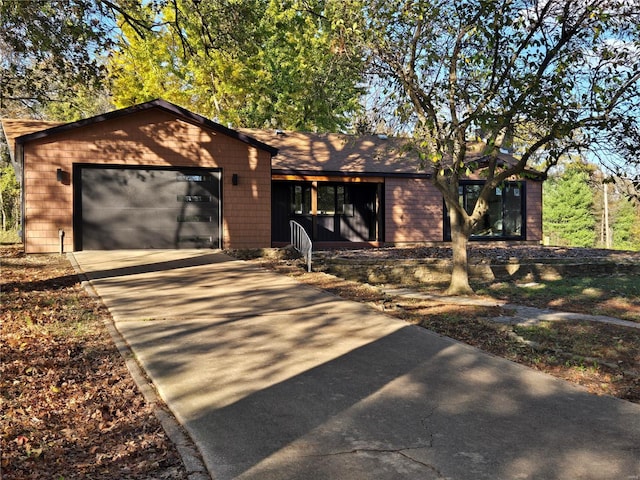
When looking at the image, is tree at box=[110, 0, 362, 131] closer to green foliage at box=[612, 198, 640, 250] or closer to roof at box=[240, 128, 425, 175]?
roof at box=[240, 128, 425, 175]

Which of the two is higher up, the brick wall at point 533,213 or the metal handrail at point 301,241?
the brick wall at point 533,213

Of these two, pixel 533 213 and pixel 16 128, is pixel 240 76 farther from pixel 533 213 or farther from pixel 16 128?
pixel 533 213

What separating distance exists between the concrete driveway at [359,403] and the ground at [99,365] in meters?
0.34

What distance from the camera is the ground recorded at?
135 inches

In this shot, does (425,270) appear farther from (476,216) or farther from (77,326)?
(77,326)

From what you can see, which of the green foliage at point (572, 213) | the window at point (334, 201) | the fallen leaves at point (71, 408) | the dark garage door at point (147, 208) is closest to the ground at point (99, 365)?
the fallen leaves at point (71, 408)

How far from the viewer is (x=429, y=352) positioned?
605 centimetres

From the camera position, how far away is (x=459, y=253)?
38.2 feet

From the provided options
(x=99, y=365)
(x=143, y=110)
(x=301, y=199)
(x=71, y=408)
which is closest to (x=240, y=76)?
(x=301, y=199)

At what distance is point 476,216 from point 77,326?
7.74m

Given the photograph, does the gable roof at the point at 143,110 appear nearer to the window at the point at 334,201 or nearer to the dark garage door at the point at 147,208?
the dark garage door at the point at 147,208

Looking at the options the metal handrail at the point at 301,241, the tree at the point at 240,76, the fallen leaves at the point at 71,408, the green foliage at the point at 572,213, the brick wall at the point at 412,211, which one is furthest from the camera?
the green foliage at the point at 572,213

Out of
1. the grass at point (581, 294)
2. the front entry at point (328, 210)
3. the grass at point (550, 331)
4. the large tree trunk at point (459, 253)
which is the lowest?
the grass at point (581, 294)

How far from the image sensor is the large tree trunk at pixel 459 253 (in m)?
11.4
